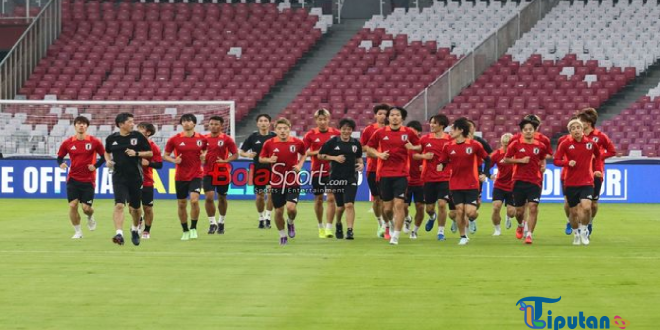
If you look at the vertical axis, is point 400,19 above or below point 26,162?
above

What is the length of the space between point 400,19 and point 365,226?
24316 mm

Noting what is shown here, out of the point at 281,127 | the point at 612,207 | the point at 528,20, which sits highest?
the point at 528,20

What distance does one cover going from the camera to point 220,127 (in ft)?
75.5

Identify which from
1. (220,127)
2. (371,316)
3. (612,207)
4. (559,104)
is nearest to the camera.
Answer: (371,316)

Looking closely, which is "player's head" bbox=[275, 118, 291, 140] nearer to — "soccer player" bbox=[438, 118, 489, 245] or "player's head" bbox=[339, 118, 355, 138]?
"player's head" bbox=[339, 118, 355, 138]

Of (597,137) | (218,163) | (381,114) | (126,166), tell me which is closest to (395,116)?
(381,114)

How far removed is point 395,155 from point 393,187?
21.3 inches

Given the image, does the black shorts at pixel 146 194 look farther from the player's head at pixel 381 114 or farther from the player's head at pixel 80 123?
the player's head at pixel 381 114

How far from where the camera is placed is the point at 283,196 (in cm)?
1981

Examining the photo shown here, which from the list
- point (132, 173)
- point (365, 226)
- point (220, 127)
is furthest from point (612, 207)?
point (132, 173)

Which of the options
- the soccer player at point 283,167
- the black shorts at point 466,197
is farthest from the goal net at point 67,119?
the black shorts at point 466,197

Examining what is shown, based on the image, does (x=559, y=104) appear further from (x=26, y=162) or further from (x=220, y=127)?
(x=220, y=127)

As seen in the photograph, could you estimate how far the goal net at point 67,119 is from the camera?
35469 millimetres

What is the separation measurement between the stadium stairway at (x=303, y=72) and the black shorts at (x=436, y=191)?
67.4 ft
